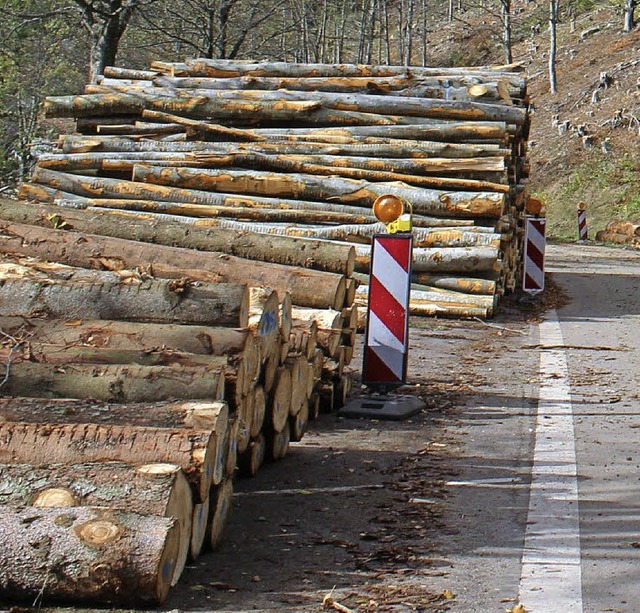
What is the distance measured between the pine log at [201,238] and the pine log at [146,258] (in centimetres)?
66

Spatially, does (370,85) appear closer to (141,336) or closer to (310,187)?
(310,187)

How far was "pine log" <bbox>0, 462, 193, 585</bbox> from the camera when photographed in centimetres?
441

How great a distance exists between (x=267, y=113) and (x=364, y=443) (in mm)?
10685

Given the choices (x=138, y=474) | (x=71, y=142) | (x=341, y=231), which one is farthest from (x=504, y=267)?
(x=138, y=474)

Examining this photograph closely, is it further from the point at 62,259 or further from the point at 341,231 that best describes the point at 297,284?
the point at 341,231

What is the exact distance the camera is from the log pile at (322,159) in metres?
15.3

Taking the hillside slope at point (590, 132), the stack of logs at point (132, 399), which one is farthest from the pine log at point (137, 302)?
the hillside slope at point (590, 132)

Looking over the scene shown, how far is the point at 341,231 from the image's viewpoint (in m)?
15.4

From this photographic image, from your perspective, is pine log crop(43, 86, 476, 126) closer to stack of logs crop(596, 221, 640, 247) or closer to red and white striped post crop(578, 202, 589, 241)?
stack of logs crop(596, 221, 640, 247)

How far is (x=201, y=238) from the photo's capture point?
31.8ft

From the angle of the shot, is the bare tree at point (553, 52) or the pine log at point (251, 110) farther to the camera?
the bare tree at point (553, 52)

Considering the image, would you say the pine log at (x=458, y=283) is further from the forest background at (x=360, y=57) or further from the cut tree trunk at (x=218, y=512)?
the cut tree trunk at (x=218, y=512)

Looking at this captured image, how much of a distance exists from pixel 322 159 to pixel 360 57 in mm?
38950

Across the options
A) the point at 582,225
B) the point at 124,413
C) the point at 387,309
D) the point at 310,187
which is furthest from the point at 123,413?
the point at 582,225
